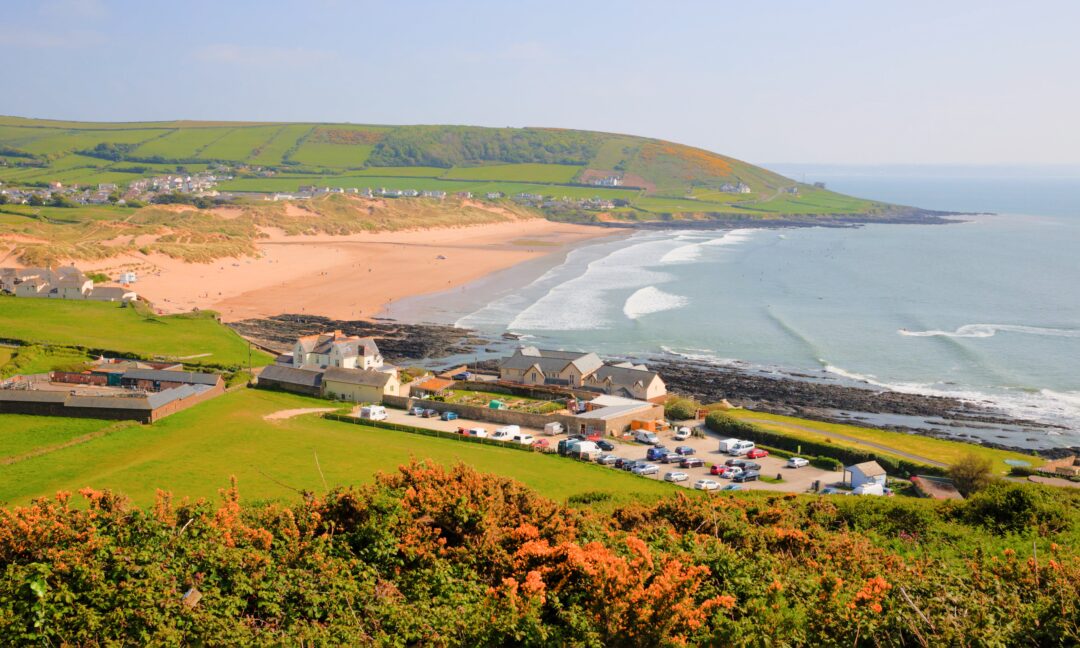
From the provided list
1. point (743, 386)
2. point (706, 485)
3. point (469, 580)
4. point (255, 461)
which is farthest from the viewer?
point (743, 386)

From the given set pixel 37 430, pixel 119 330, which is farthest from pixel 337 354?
pixel 119 330

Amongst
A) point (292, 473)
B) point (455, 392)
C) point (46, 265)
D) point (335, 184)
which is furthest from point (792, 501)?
point (335, 184)

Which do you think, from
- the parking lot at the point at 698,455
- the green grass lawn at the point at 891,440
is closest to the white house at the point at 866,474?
the parking lot at the point at 698,455

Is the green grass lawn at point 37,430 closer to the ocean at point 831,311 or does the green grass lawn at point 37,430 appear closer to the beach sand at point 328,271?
the ocean at point 831,311

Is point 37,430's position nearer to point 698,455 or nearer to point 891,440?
point 698,455

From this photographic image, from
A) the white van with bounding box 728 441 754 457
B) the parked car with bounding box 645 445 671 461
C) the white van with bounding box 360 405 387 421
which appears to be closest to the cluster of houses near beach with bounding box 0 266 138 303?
the white van with bounding box 360 405 387 421
